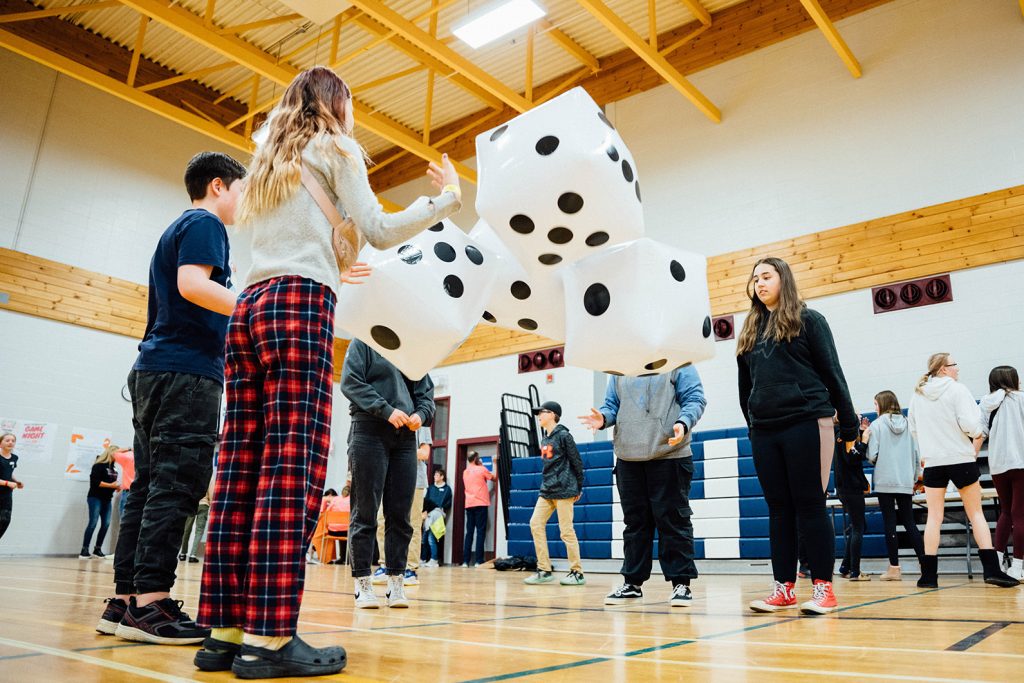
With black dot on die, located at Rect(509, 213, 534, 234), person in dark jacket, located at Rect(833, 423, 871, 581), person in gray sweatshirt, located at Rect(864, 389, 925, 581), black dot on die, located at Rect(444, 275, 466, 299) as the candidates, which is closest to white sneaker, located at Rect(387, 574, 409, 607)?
black dot on die, located at Rect(444, 275, 466, 299)

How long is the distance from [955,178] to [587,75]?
538cm

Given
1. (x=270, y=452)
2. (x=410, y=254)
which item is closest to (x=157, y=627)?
(x=270, y=452)

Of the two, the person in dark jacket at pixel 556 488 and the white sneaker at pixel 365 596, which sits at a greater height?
the person in dark jacket at pixel 556 488

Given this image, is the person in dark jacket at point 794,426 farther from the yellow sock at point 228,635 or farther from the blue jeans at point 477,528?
the blue jeans at point 477,528

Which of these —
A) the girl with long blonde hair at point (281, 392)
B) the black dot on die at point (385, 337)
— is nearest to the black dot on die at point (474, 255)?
the black dot on die at point (385, 337)

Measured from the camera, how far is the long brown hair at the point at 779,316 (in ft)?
10.0

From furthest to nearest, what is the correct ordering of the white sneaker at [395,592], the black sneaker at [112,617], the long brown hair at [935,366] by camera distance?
1. the long brown hair at [935,366]
2. the white sneaker at [395,592]
3. the black sneaker at [112,617]

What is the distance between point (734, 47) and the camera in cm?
982

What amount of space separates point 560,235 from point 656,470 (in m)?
1.55

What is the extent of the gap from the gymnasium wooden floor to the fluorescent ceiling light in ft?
20.4

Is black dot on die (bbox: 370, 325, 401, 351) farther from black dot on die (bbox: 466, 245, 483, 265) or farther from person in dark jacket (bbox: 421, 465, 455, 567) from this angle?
person in dark jacket (bbox: 421, 465, 455, 567)

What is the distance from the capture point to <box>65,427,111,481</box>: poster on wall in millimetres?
9914

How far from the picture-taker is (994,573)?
14.6 ft

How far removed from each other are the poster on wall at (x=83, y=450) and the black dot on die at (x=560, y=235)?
9.67m
